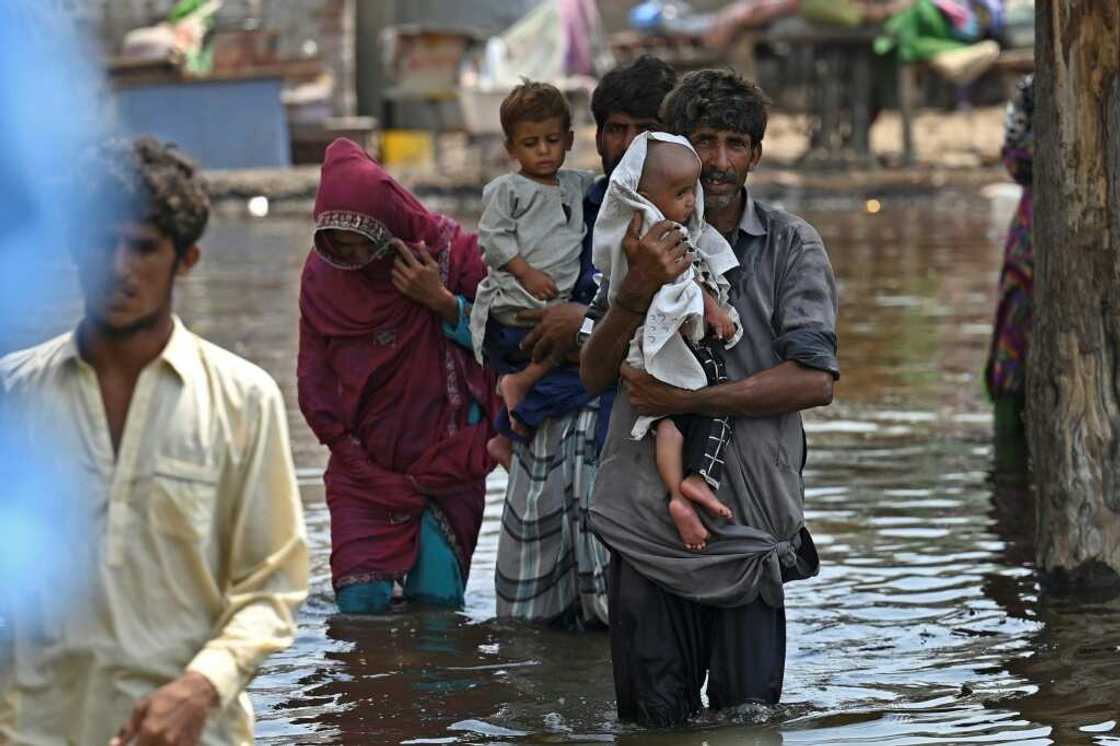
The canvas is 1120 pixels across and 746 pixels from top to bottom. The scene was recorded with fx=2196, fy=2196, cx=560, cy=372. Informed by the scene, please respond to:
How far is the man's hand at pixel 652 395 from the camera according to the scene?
4.72 metres

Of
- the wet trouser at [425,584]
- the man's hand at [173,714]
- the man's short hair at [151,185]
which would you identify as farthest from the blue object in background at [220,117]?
the man's hand at [173,714]

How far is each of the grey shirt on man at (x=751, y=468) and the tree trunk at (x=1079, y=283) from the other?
1.93 meters

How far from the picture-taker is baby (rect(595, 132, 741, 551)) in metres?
4.66

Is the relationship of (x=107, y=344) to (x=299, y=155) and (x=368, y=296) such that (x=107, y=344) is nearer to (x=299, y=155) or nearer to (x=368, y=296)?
(x=368, y=296)

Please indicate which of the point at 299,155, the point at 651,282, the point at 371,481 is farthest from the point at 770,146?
the point at 651,282

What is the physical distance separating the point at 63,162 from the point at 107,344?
0.69 meters

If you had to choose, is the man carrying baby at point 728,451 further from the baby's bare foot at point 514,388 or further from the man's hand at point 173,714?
the man's hand at point 173,714

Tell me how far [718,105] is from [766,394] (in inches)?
25.1

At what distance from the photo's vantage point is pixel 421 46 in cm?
2452

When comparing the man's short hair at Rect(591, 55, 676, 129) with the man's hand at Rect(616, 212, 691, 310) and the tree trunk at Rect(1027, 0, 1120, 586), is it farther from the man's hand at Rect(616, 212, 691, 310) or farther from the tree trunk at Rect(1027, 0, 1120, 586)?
the tree trunk at Rect(1027, 0, 1120, 586)

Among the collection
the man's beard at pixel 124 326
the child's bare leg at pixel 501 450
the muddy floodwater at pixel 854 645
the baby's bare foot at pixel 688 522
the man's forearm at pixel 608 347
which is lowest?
the muddy floodwater at pixel 854 645

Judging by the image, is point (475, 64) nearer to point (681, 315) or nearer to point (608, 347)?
point (608, 347)

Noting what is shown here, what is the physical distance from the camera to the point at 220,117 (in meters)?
24.6

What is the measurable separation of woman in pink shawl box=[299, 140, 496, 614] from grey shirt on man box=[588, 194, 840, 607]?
1.71 metres
